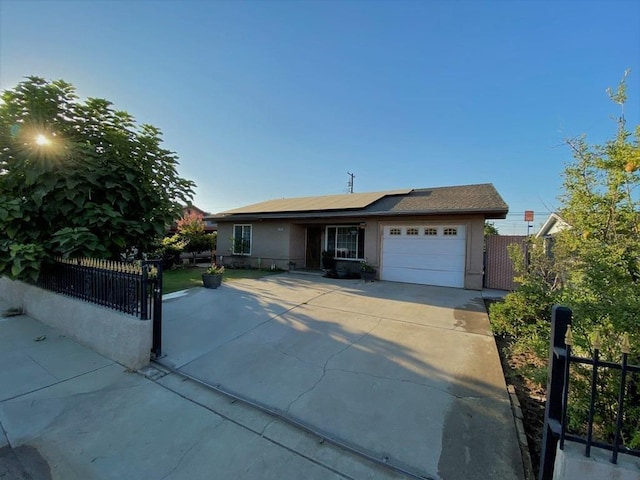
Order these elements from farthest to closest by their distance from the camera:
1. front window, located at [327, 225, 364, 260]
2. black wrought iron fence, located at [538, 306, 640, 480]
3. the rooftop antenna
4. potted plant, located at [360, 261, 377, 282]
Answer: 1. the rooftop antenna
2. front window, located at [327, 225, 364, 260]
3. potted plant, located at [360, 261, 377, 282]
4. black wrought iron fence, located at [538, 306, 640, 480]

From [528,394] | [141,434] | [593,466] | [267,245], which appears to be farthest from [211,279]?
[593,466]

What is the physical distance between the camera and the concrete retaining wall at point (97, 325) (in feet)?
13.1

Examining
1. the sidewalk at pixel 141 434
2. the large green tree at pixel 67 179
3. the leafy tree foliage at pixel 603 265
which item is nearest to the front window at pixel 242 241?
the large green tree at pixel 67 179

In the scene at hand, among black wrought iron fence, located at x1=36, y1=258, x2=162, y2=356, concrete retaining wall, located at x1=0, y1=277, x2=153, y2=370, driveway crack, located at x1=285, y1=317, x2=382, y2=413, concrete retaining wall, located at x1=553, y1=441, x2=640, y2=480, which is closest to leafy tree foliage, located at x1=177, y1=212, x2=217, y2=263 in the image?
concrete retaining wall, located at x1=0, y1=277, x2=153, y2=370

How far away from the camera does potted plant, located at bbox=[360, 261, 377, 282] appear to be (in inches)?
439

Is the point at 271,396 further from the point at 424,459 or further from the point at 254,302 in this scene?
the point at 254,302

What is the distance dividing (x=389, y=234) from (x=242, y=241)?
8.18m

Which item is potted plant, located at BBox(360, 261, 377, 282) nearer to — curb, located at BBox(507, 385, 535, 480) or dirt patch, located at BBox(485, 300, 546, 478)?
dirt patch, located at BBox(485, 300, 546, 478)

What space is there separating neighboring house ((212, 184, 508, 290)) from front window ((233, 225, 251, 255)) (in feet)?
0.18

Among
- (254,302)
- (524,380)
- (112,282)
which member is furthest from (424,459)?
(254,302)

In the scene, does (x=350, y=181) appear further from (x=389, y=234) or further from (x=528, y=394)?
(x=528, y=394)

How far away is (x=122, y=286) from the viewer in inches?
167

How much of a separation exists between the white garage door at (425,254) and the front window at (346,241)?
5.76 feet

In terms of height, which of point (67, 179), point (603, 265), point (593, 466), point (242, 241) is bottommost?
point (593, 466)
